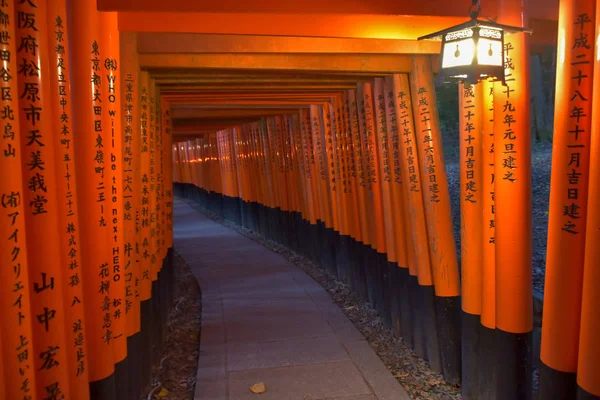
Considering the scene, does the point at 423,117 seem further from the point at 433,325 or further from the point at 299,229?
the point at 299,229

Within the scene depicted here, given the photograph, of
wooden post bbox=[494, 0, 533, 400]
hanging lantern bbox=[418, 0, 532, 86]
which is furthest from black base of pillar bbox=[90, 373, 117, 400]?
hanging lantern bbox=[418, 0, 532, 86]

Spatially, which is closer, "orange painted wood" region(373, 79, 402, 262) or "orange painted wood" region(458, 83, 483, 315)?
"orange painted wood" region(458, 83, 483, 315)

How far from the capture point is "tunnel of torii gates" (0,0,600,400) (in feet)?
8.91

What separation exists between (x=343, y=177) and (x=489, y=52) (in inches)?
224

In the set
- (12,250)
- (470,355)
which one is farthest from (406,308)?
(12,250)

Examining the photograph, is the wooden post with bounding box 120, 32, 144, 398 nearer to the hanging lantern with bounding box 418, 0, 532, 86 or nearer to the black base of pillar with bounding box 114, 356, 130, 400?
the black base of pillar with bounding box 114, 356, 130, 400

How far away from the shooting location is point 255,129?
16.1 meters

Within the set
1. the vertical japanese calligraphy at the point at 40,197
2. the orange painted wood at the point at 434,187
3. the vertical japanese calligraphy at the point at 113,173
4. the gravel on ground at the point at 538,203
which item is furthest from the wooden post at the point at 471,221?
the gravel on ground at the point at 538,203

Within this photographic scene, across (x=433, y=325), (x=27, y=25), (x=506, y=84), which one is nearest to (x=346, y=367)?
Result: (x=433, y=325)

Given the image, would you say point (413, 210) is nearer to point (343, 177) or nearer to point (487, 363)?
point (487, 363)

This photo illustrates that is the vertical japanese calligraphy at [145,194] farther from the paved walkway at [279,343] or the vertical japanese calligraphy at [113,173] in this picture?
the vertical japanese calligraphy at [113,173]

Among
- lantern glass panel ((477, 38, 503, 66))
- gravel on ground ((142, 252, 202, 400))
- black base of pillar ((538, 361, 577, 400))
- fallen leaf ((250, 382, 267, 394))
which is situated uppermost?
lantern glass panel ((477, 38, 503, 66))

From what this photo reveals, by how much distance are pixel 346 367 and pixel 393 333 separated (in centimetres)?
132

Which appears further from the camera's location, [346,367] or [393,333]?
[393,333]
